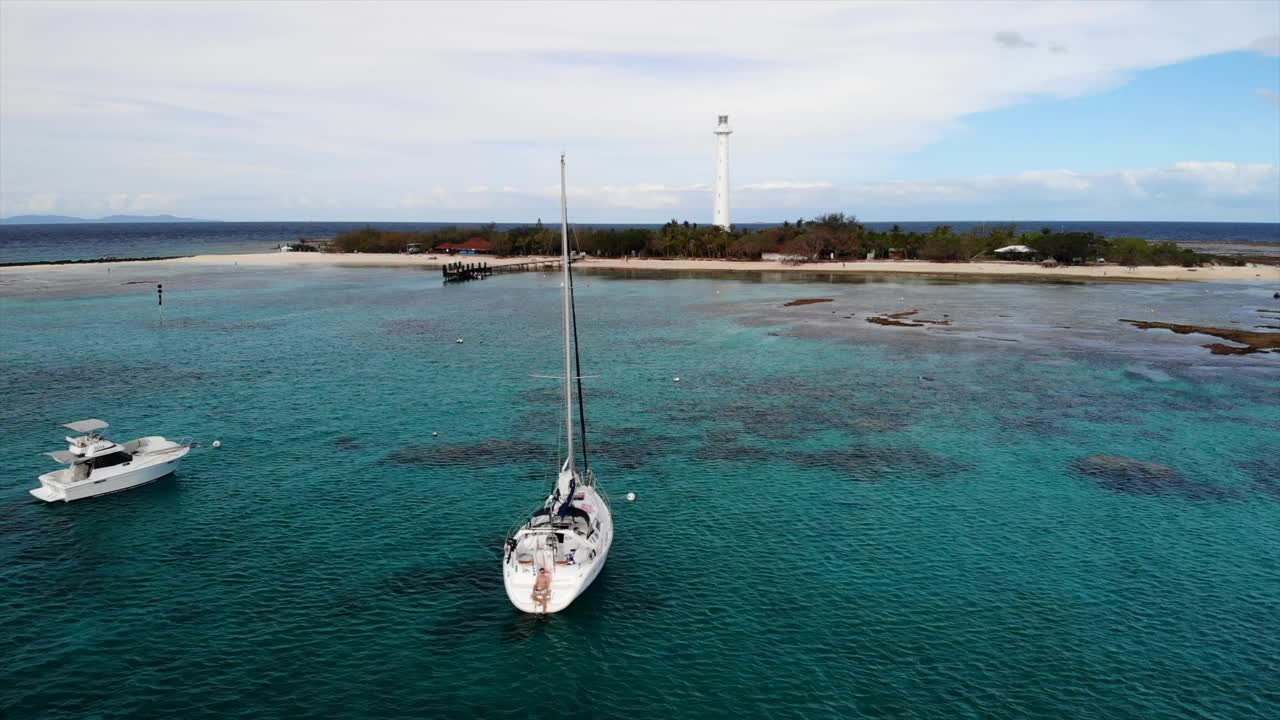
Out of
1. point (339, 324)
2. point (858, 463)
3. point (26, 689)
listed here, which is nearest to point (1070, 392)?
point (858, 463)

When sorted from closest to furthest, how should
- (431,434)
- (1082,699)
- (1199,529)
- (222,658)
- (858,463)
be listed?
(1082,699) → (222,658) → (1199,529) → (858,463) → (431,434)

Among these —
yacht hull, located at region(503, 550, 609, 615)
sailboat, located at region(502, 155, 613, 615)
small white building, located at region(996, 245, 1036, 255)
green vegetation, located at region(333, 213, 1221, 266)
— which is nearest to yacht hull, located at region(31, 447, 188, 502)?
sailboat, located at region(502, 155, 613, 615)

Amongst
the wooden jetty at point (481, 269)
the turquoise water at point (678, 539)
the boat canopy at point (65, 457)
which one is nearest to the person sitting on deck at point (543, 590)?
the turquoise water at point (678, 539)

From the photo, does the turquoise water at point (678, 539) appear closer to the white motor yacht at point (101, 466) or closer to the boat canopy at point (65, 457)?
the white motor yacht at point (101, 466)

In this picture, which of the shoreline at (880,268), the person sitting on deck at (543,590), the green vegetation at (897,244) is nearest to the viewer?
the person sitting on deck at (543,590)

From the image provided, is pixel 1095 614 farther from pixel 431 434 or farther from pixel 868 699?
pixel 431 434

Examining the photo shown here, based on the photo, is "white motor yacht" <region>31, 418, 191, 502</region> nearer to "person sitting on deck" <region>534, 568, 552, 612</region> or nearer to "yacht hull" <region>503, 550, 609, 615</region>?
"yacht hull" <region>503, 550, 609, 615</region>

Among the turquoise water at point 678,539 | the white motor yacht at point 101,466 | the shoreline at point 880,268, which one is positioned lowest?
the turquoise water at point 678,539
